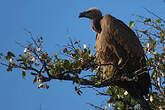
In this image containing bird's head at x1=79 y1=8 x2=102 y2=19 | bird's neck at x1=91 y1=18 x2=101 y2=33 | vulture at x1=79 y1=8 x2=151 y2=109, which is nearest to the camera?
vulture at x1=79 y1=8 x2=151 y2=109

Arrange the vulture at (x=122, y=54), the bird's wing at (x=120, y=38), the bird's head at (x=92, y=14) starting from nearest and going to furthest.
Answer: the vulture at (x=122, y=54) → the bird's wing at (x=120, y=38) → the bird's head at (x=92, y=14)

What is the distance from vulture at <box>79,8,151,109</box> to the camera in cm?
480

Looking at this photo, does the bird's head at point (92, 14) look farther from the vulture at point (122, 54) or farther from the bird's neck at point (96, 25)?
the vulture at point (122, 54)

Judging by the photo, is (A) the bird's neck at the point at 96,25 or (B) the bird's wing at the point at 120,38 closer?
(B) the bird's wing at the point at 120,38

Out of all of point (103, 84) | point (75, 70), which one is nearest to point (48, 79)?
point (75, 70)

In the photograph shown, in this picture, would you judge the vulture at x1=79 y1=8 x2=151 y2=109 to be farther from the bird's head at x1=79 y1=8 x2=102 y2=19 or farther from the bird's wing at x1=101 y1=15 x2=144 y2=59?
the bird's head at x1=79 y1=8 x2=102 y2=19

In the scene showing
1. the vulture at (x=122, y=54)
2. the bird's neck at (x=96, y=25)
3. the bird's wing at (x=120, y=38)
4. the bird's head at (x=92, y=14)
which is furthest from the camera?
the bird's head at (x=92, y=14)

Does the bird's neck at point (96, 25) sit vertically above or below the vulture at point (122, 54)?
above

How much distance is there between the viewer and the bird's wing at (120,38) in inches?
202

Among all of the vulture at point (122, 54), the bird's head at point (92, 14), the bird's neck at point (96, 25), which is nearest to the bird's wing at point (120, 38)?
the vulture at point (122, 54)

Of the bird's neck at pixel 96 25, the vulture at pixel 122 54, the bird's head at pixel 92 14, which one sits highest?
the bird's head at pixel 92 14

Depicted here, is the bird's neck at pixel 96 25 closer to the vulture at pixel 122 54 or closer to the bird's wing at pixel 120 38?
the vulture at pixel 122 54

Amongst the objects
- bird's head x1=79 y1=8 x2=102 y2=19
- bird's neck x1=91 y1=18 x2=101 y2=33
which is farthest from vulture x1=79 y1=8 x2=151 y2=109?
bird's head x1=79 y1=8 x2=102 y2=19

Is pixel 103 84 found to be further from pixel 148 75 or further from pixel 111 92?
pixel 148 75
